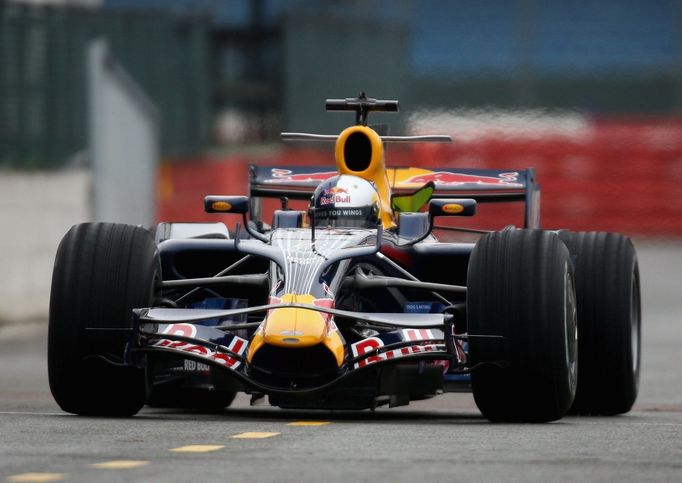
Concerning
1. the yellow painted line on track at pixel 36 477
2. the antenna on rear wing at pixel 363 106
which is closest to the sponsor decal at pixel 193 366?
the antenna on rear wing at pixel 363 106

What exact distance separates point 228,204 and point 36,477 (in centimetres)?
514

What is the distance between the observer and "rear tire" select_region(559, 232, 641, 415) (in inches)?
466

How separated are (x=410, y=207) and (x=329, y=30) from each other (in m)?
18.8

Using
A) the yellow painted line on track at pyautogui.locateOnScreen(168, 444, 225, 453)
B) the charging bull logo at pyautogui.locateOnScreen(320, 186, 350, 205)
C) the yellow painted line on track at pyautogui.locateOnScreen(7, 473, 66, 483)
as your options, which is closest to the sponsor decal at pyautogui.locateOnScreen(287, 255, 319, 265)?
the charging bull logo at pyautogui.locateOnScreen(320, 186, 350, 205)

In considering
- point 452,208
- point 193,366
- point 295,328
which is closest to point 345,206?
point 452,208

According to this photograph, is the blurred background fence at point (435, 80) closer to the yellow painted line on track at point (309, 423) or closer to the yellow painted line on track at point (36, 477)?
the yellow painted line on track at point (309, 423)

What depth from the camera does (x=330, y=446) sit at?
838 centimetres

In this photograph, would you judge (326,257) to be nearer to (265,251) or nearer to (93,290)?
(265,251)

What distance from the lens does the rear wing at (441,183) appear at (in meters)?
13.2

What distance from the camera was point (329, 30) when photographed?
1233 inches

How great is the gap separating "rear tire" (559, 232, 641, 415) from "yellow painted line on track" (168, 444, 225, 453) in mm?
4138

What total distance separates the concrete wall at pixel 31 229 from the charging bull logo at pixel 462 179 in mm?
8918

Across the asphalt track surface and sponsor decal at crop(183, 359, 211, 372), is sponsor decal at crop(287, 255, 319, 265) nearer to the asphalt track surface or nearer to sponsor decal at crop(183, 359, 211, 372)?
sponsor decal at crop(183, 359, 211, 372)

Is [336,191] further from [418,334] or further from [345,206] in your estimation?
[418,334]
